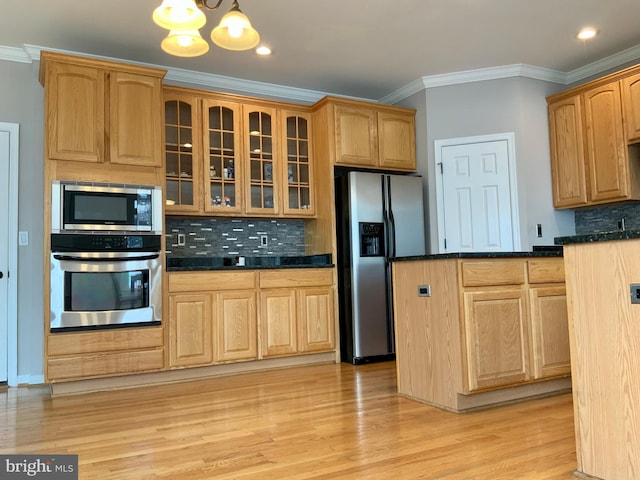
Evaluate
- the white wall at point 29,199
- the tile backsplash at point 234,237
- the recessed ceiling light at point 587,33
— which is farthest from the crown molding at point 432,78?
the tile backsplash at point 234,237

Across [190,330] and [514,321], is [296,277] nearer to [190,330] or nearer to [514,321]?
[190,330]

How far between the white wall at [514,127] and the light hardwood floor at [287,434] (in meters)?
2.15

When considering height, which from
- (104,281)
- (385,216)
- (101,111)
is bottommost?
(104,281)

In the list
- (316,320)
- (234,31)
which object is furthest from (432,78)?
(234,31)

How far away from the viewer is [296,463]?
2.09 metres

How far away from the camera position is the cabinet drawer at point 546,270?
Answer: 120 inches

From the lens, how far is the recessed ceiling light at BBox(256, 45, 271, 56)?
4.15 meters

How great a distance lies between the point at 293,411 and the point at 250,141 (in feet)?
8.61

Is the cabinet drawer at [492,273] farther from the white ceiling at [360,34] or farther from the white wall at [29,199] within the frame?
the white wall at [29,199]

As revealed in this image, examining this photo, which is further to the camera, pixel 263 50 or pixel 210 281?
pixel 263 50

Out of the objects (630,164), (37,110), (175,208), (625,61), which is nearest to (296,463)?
(175,208)

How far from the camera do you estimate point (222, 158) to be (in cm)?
453

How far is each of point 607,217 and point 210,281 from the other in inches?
143

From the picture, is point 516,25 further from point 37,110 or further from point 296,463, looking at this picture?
point 37,110
